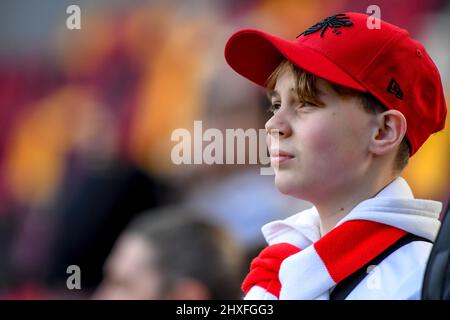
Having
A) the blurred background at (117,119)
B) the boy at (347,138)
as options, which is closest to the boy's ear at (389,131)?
the boy at (347,138)

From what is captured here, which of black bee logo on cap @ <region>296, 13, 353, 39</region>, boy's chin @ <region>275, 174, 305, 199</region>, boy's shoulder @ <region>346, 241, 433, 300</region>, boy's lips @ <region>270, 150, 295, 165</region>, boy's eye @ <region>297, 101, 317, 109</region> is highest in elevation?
black bee logo on cap @ <region>296, 13, 353, 39</region>

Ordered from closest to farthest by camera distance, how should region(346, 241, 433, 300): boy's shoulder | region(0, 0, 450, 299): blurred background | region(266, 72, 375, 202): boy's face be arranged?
region(346, 241, 433, 300): boy's shoulder < region(266, 72, 375, 202): boy's face < region(0, 0, 450, 299): blurred background

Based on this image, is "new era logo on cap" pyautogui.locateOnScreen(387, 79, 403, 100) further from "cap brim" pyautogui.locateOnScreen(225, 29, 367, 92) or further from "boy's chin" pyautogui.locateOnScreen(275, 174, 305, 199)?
"boy's chin" pyautogui.locateOnScreen(275, 174, 305, 199)

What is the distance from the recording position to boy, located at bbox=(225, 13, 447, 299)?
3.86 feet

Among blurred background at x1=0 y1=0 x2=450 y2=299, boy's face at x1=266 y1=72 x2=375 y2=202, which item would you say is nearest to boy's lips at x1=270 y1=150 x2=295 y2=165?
boy's face at x1=266 y1=72 x2=375 y2=202

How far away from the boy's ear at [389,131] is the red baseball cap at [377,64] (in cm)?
1

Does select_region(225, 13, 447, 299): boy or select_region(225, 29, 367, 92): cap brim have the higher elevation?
select_region(225, 29, 367, 92): cap brim

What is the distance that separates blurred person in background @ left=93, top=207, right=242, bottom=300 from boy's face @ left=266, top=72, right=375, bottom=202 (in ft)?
0.54

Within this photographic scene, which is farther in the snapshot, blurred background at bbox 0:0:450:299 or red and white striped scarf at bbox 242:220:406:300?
blurred background at bbox 0:0:450:299

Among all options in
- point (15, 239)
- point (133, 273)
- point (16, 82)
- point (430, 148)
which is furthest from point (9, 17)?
point (133, 273)

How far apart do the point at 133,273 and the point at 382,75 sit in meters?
0.49

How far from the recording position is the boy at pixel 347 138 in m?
1.18
